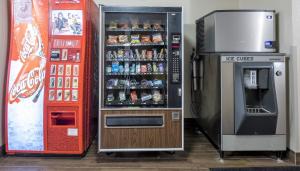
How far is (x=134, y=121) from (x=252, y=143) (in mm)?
1309

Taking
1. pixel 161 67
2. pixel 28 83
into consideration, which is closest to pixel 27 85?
pixel 28 83

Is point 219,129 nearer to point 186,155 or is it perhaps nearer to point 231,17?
point 186,155

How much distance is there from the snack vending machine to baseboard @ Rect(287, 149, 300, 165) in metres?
1.20

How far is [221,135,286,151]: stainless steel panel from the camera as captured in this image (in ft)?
9.42

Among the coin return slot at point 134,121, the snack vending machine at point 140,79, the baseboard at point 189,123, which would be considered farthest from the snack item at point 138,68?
the baseboard at point 189,123

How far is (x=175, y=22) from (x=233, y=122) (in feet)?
4.11

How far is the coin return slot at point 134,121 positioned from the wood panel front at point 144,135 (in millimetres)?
34

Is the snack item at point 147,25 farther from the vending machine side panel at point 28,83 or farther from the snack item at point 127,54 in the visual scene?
the vending machine side panel at point 28,83

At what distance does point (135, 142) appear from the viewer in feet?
9.43

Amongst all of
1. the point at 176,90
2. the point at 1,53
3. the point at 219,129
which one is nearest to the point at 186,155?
the point at 219,129

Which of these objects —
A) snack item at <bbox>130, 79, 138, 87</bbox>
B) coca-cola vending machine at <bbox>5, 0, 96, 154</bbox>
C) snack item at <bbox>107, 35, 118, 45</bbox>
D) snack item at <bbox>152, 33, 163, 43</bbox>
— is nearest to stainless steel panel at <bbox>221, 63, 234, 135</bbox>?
snack item at <bbox>152, 33, 163, 43</bbox>

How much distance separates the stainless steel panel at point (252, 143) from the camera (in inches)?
113

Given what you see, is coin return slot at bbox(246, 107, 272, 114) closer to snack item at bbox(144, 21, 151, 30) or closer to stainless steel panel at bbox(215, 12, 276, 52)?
stainless steel panel at bbox(215, 12, 276, 52)

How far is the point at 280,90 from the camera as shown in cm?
284
